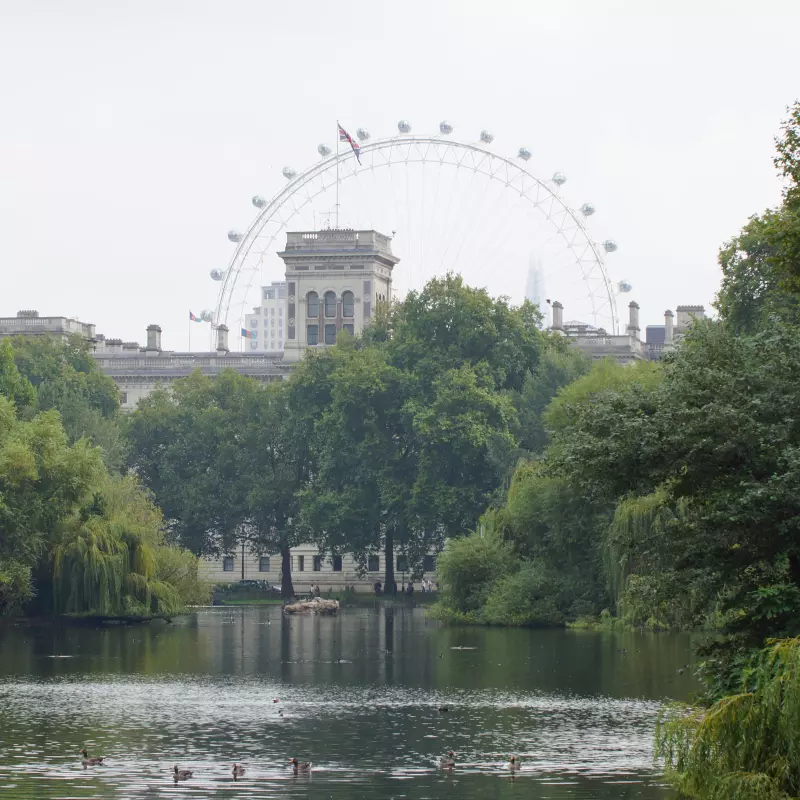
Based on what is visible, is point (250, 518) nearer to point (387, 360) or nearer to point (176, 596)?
point (387, 360)

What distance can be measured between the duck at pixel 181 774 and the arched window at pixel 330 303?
129m

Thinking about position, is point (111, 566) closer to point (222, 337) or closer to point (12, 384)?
point (12, 384)

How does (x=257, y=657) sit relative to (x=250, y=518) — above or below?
below

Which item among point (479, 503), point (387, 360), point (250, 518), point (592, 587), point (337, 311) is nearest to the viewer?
point (592, 587)

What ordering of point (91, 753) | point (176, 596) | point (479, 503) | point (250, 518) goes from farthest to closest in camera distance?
1. point (250, 518)
2. point (479, 503)
3. point (176, 596)
4. point (91, 753)

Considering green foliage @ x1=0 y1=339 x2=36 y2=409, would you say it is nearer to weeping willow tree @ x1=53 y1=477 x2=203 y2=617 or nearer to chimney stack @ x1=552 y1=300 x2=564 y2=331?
weeping willow tree @ x1=53 y1=477 x2=203 y2=617

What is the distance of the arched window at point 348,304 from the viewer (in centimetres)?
16250

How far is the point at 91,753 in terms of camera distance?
3822 centimetres

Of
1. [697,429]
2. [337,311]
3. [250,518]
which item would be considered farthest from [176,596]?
[337,311]

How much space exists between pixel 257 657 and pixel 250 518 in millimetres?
65985

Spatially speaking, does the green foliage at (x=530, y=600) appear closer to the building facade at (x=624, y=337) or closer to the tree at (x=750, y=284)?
the tree at (x=750, y=284)

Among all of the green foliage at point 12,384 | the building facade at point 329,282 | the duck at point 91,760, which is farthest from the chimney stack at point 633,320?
the duck at point 91,760

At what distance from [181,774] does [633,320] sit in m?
127

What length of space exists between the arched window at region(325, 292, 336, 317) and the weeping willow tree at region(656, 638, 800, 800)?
136 m
